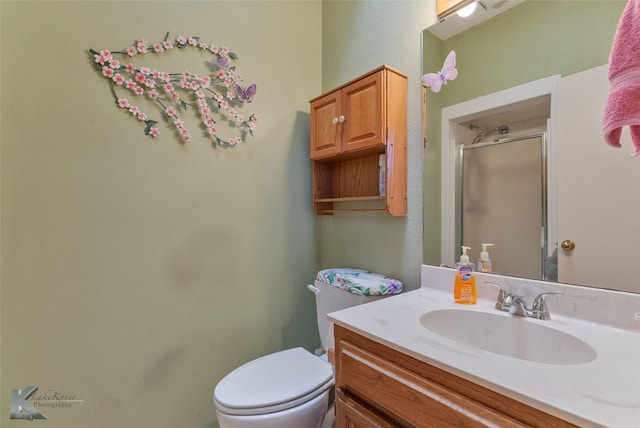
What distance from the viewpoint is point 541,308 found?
2.76 feet

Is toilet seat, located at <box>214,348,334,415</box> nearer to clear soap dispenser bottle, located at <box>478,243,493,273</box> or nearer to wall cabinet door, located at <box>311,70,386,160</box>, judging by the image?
clear soap dispenser bottle, located at <box>478,243,493,273</box>

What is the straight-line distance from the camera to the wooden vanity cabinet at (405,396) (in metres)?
0.53

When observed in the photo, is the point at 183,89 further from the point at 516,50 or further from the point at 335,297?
the point at 516,50

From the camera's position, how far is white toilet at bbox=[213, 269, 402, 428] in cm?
98

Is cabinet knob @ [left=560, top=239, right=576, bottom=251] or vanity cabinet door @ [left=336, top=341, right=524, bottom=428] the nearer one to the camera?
vanity cabinet door @ [left=336, top=341, right=524, bottom=428]

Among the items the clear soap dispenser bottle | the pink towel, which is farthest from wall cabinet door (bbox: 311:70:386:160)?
the pink towel

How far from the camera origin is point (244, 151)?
149cm

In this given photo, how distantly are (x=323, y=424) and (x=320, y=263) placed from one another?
849 mm

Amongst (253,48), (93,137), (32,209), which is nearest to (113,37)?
(93,137)

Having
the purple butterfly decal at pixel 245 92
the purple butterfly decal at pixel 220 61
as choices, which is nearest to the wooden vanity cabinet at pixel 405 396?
the purple butterfly decal at pixel 245 92

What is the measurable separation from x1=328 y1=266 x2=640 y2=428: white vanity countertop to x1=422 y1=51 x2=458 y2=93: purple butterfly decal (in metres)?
0.80

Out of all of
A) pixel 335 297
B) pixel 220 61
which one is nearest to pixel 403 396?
pixel 335 297

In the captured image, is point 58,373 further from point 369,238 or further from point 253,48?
point 253,48

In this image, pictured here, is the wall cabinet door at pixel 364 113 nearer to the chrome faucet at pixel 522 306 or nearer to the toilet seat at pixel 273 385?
the chrome faucet at pixel 522 306
